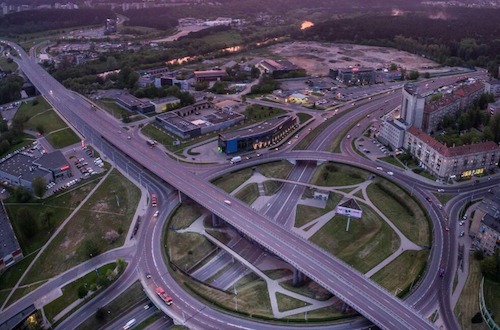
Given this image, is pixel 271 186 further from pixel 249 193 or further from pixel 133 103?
pixel 133 103

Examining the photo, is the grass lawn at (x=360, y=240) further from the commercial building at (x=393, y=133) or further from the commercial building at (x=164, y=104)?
the commercial building at (x=164, y=104)

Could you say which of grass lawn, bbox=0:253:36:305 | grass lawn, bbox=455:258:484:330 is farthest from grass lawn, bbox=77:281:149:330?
grass lawn, bbox=455:258:484:330

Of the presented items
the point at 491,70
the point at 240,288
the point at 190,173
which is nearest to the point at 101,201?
the point at 190,173

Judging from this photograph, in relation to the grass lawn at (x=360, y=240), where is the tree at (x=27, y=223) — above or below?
above

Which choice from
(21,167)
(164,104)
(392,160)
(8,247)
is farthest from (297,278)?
(164,104)

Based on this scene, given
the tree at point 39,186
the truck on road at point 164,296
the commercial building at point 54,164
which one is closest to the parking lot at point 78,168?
the commercial building at point 54,164

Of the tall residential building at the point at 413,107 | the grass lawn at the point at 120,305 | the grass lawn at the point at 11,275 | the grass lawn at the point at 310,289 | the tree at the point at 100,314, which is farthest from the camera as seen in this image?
the tall residential building at the point at 413,107
